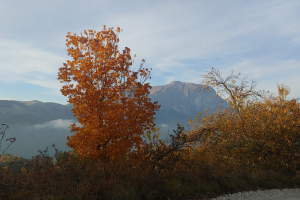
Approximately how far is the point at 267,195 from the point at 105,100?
8.25 meters

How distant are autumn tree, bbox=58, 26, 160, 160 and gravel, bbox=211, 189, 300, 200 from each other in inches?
177

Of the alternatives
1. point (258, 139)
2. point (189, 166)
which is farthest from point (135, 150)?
point (258, 139)

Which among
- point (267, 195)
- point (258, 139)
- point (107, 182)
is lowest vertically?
point (267, 195)

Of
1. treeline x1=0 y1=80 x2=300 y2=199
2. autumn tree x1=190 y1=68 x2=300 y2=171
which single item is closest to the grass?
treeline x1=0 y1=80 x2=300 y2=199

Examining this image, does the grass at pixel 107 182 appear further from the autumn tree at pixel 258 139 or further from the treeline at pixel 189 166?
the autumn tree at pixel 258 139

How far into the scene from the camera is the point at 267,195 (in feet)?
24.9

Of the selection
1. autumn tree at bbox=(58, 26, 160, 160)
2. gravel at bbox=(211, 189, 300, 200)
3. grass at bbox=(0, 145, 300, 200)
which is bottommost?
gravel at bbox=(211, 189, 300, 200)

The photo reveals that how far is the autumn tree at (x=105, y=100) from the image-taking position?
387 inches

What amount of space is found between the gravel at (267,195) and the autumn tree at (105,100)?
4.49 meters

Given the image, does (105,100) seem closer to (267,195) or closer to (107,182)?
(107,182)

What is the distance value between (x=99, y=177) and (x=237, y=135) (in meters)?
9.63

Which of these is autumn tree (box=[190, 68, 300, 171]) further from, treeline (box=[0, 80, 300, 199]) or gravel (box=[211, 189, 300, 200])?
gravel (box=[211, 189, 300, 200])

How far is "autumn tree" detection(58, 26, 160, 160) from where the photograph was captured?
32.2 ft

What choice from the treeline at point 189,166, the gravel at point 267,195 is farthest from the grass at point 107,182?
the gravel at point 267,195
